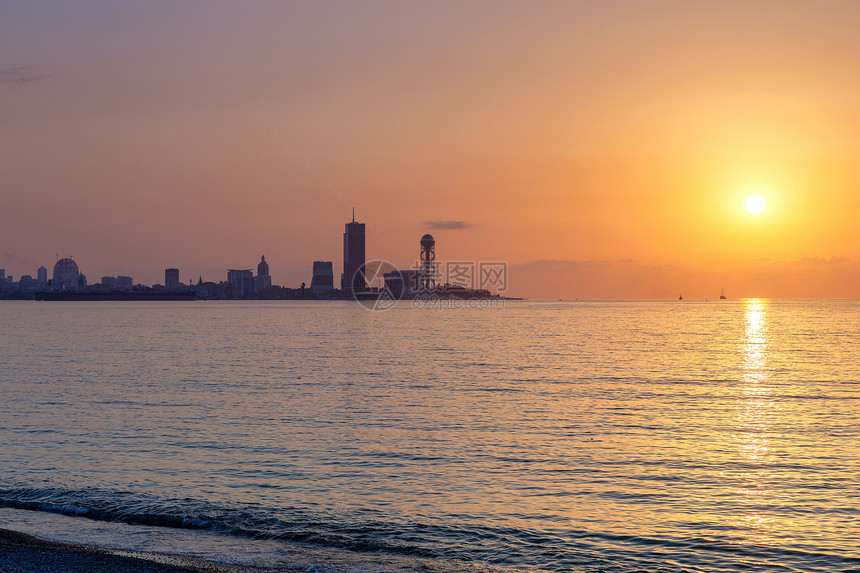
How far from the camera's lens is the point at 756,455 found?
26.2 metres

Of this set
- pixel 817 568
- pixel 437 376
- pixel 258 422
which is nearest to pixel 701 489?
pixel 817 568

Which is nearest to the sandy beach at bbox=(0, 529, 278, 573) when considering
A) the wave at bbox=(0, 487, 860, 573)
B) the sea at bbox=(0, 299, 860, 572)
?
the sea at bbox=(0, 299, 860, 572)

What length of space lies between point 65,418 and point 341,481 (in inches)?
719

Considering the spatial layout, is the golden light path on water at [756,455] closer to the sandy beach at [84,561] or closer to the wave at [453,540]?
the wave at [453,540]

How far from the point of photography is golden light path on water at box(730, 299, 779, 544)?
711 inches

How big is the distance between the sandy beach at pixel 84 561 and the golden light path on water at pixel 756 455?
38.1 feet

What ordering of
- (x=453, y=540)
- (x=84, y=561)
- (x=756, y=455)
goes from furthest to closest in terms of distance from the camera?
(x=756, y=455) → (x=453, y=540) → (x=84, y=561)

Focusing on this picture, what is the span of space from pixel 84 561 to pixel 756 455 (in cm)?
2196

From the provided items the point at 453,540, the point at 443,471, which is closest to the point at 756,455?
the point at 443,471

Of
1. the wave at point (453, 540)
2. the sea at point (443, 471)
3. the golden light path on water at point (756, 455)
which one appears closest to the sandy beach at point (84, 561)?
the sea at point (443, 471)

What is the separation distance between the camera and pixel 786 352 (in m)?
80.9

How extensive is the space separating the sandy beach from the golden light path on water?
1161 centimetres

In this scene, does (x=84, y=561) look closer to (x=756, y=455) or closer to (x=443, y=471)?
(x=443, y=471)

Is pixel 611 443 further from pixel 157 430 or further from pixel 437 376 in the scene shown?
pixel 437 376
